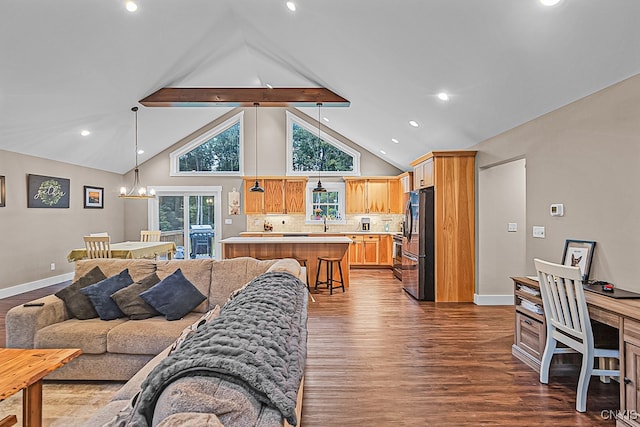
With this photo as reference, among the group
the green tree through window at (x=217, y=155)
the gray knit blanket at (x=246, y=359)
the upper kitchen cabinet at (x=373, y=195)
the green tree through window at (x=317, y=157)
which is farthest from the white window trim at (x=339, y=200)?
the gray knit blanket at (x=246, y=359)

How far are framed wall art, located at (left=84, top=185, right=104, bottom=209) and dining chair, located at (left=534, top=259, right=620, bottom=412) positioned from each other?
346 inches

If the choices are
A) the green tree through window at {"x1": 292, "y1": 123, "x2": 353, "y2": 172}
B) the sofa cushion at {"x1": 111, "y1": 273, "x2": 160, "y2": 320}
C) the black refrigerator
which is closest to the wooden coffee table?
the sofa cushion at {"x1": 111, "y1": 273, "x2": 160, "y2": 320}

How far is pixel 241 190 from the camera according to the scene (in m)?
10.1

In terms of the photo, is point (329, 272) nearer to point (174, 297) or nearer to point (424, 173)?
point (424, 173)

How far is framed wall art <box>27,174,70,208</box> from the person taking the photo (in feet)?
22.8

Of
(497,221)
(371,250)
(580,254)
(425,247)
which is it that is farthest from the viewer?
(371,250)

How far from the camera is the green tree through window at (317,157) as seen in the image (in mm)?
10125

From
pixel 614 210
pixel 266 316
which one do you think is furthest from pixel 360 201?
pixel 266 316

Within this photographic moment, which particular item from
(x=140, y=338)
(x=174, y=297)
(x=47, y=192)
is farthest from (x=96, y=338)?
(x=47, y=192)

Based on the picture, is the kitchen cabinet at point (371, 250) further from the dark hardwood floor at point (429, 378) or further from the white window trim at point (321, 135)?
the dark hardwood floor at point (429, 378)

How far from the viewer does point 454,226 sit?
19.3 ft

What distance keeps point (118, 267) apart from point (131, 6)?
2.89 meters

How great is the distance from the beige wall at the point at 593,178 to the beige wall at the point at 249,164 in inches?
231

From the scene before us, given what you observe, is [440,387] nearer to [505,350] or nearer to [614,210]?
[505,350]
